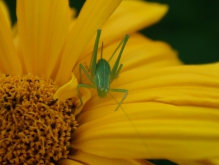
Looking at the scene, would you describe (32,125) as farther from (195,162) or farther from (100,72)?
(195,162)

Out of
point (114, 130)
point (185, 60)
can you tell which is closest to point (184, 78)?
point (114, 130)

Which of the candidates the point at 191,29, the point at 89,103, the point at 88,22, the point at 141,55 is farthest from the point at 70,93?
the point at 191,29

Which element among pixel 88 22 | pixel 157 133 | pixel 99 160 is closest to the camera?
pixel 157 133

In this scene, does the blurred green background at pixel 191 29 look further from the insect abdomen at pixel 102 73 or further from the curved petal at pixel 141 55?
the insect abdomen at pixel 102 73

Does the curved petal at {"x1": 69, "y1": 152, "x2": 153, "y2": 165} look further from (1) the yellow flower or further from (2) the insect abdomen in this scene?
(2) the insect abdomen

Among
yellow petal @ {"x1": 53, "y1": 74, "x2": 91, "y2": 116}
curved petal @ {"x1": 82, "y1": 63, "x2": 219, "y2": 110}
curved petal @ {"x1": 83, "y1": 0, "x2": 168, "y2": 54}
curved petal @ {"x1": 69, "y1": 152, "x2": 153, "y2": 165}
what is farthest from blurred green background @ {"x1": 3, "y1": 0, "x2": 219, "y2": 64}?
curved petal @ {"x1": 69, "y1": 152, "x2": 153, "y2": 165}

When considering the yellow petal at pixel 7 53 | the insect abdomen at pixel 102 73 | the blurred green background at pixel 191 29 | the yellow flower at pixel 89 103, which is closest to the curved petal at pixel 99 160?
the yellow flower at pixel 89 103

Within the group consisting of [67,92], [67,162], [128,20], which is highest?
[128,20]
